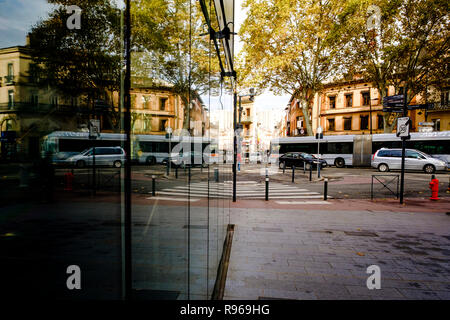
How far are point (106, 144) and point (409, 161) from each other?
74.0 ft

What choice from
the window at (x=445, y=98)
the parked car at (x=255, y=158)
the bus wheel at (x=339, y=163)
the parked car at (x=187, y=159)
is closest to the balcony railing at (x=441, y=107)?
the window at (x=445, y=98)

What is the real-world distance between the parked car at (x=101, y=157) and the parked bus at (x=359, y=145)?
25.6 m

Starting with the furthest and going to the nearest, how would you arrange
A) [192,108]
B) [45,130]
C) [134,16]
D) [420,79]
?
[420,79]
[192,108]
[134,16]
[45,130]

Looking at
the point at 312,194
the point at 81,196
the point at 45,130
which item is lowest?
the point at 312,194

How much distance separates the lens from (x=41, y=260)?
58 cm

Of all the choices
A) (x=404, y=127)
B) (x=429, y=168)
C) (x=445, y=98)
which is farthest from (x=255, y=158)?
(x=404, y=127)

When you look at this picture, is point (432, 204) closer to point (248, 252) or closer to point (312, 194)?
point (312, 194)

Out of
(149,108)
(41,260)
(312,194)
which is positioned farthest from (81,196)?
(312,194)

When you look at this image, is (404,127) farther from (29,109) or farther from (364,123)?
(364,123)

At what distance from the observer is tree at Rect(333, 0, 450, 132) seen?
17219mm

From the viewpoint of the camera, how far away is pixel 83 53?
65 centimetres

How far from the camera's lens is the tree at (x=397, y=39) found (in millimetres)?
17219

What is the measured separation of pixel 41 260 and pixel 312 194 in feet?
35.2
